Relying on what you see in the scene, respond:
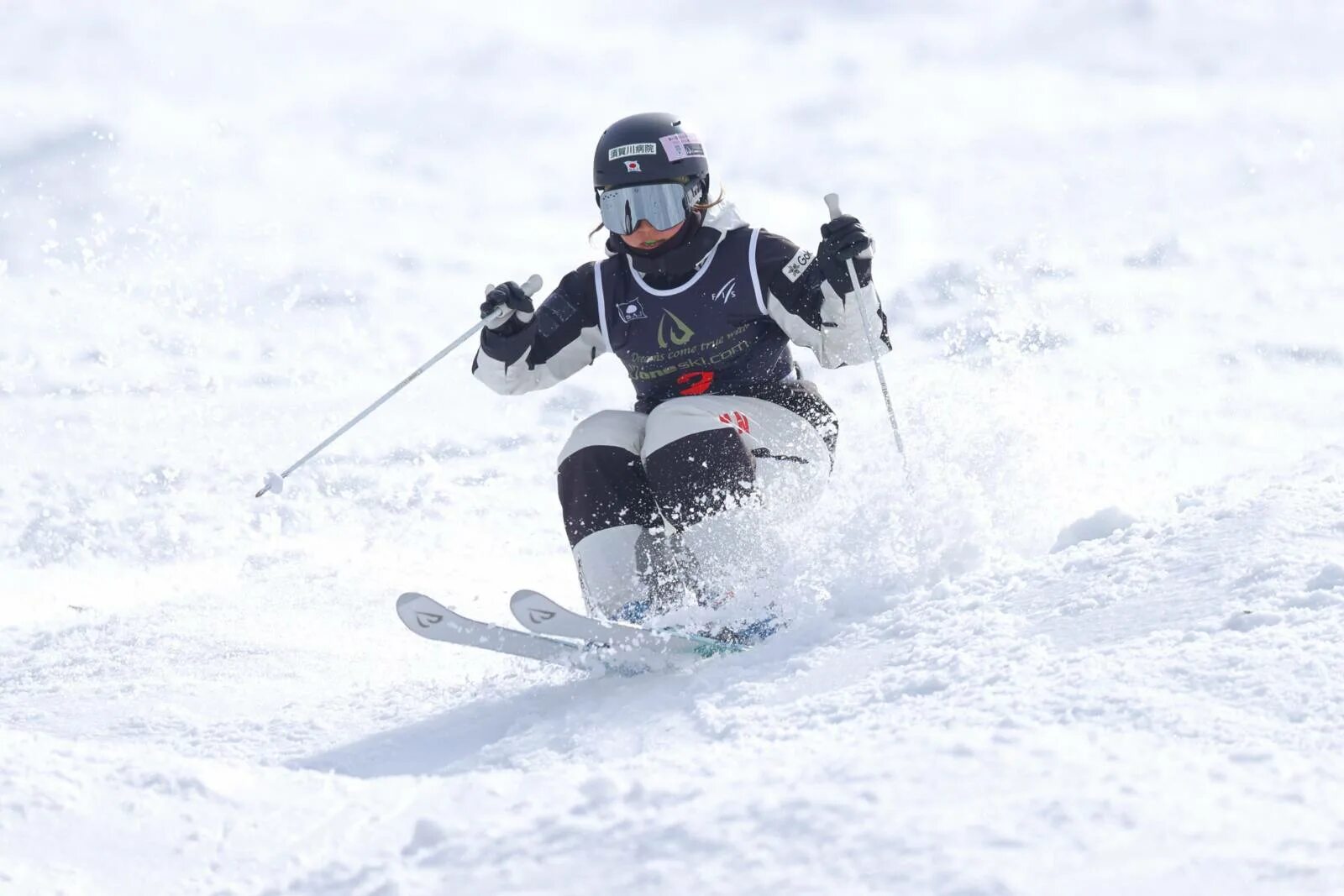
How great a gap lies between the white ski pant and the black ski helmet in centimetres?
69

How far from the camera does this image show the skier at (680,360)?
12.6 feet

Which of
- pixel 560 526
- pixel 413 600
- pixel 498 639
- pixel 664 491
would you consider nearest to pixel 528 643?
pixel 498 639

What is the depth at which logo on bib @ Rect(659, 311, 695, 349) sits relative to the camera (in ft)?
13.9

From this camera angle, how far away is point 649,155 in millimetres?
4195

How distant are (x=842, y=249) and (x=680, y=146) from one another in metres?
0.60

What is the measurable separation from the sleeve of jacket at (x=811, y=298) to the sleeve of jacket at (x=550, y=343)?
0.56m

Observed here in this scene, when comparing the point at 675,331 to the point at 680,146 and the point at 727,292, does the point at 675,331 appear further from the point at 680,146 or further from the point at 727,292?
the point at 680,146

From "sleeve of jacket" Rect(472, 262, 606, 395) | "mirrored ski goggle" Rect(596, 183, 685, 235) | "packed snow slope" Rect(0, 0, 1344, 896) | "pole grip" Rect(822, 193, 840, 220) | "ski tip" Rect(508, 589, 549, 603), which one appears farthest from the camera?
"sleeve of jacket" Rect(472, 262, 606, 395)

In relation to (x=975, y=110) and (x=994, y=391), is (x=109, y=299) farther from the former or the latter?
(x=975, y=110)

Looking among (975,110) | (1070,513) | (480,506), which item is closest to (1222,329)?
(480,506)

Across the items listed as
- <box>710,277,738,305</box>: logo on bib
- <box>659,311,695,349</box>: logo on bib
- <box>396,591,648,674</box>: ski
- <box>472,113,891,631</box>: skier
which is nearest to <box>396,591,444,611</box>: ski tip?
<box>396,591,648,674</box>: ski

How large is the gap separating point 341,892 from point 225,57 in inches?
706

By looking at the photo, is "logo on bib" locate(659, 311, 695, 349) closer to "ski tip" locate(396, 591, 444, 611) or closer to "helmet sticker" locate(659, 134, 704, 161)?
"helmet sticker" locate(659, 134, 704, 161)

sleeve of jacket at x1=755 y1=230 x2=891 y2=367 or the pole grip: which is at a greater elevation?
the pole grip
